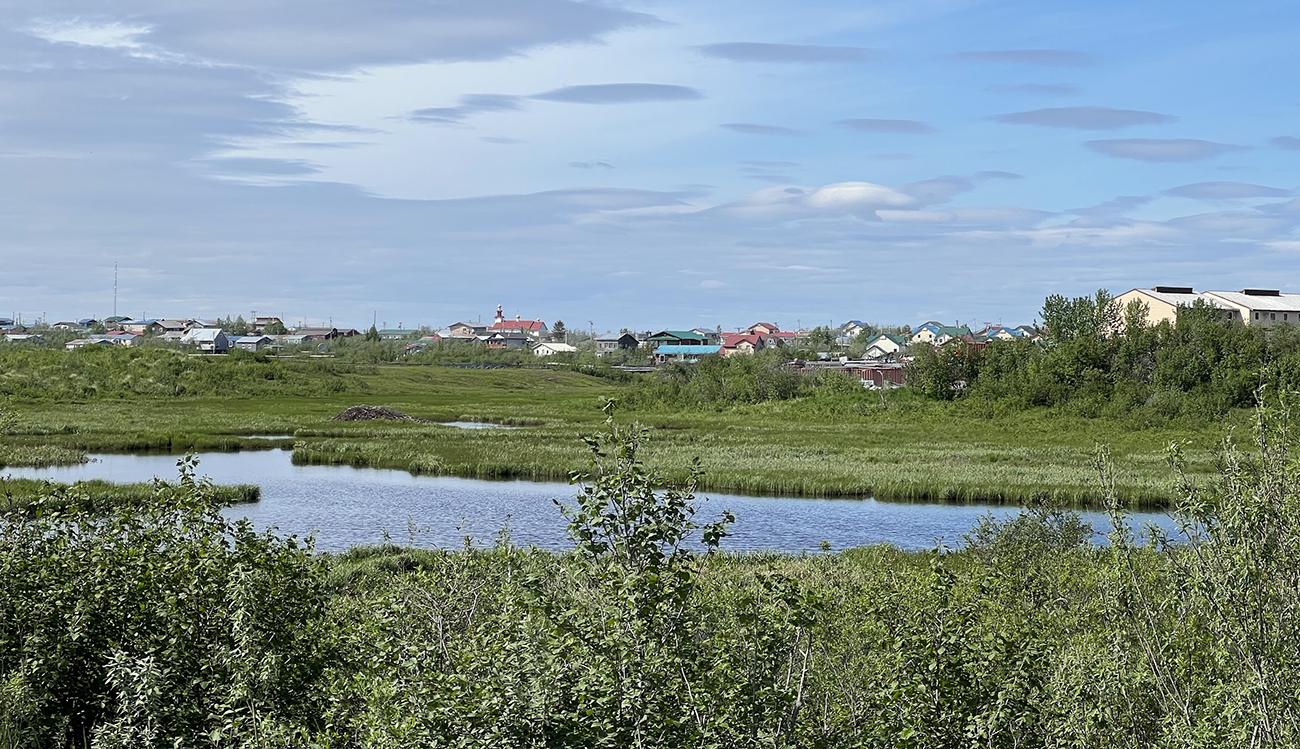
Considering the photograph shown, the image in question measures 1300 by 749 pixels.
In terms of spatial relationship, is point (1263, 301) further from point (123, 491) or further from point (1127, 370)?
point (123, 491)

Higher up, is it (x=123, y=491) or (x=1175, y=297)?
(x=1175, y=297)

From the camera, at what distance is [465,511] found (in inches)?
1436

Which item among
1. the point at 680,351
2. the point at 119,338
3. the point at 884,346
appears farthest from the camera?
the point at 119,338

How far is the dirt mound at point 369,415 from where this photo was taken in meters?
68.9

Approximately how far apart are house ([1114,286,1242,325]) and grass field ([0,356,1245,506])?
4542cm

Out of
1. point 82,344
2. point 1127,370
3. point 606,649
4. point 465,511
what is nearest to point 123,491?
point 465,511

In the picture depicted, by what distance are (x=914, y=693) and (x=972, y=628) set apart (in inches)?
27.1

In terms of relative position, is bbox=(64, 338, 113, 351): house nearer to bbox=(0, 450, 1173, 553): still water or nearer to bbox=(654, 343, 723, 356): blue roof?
bbox=(0, 450, 1173, 553): still water

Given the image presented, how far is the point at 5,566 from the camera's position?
9266mm

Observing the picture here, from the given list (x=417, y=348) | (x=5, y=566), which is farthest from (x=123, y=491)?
(x=417, y=348)

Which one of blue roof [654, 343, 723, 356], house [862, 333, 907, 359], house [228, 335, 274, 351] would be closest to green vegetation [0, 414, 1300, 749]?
house [862, 333, 907, 359]

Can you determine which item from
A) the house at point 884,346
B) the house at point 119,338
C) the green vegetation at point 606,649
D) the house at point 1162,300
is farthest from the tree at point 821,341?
the green vegetation at point 606,649

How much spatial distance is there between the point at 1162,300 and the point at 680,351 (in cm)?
7937

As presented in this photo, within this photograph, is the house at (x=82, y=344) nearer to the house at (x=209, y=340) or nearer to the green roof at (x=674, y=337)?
the house at (x=209, y=340)
